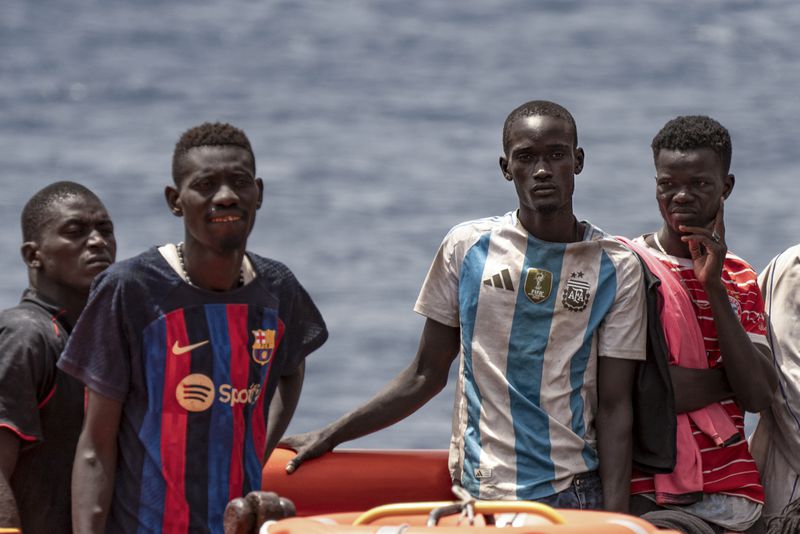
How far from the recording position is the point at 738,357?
14.2 ft

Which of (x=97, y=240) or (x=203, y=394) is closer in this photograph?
(x=203, y=394)

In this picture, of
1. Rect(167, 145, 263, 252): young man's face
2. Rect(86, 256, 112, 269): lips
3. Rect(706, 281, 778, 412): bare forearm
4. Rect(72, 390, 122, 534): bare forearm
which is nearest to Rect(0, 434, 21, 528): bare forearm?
Rect(72, 390, 122, 534): bare forearm

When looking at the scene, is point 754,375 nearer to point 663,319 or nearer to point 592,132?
point 663,319

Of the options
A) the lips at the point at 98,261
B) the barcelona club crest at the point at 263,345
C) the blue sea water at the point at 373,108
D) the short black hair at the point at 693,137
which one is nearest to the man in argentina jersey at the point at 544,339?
the short black hair at the point at 693,137

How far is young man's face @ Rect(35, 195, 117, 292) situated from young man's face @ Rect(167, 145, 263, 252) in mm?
459

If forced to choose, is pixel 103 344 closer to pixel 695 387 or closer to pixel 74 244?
pixel 74 244

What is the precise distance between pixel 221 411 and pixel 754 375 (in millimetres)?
1512

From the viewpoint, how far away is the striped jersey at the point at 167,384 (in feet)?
12.7

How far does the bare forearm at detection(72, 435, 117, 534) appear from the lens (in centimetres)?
383

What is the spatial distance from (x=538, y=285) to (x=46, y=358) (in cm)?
135

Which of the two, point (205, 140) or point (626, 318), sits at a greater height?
point (205, 140)

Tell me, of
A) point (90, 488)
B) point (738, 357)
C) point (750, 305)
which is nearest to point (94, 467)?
point (90, 488)

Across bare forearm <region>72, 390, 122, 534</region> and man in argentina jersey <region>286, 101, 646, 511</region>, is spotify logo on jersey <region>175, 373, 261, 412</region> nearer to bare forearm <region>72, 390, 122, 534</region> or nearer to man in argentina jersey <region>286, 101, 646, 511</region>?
bare forearm <region>72, 390, 122, 534</region>

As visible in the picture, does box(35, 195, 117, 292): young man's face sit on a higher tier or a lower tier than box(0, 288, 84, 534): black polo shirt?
→ higher
